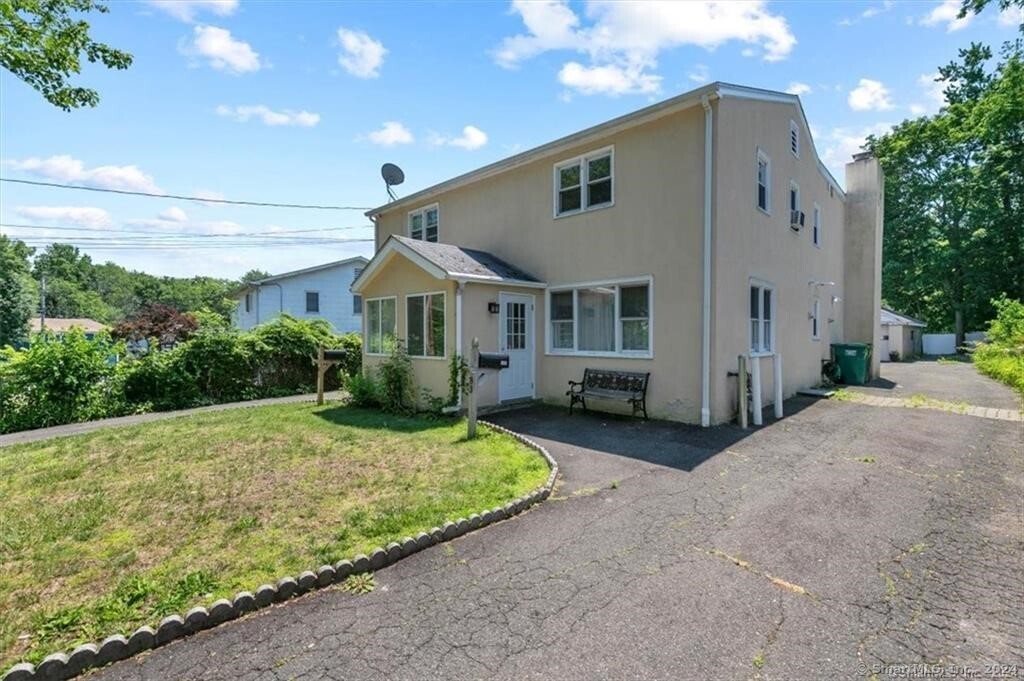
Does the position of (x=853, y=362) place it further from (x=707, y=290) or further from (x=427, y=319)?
(x=427, y=319)

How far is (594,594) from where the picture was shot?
3.46m

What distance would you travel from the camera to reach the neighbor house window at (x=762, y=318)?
10.4 metres

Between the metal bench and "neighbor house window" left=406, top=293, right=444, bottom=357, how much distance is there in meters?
3.19

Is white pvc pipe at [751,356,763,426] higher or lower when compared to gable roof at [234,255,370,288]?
lower

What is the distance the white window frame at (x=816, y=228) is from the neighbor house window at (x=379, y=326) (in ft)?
40.9

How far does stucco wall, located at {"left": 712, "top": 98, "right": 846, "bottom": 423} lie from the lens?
29.1ft

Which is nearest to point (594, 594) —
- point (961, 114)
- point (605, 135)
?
point (605, 135)

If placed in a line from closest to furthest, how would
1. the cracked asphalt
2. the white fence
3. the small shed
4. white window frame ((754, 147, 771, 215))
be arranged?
the cracked asphalt → white window frame ((754, 147, 771, 215)) → the small shed → the white fence

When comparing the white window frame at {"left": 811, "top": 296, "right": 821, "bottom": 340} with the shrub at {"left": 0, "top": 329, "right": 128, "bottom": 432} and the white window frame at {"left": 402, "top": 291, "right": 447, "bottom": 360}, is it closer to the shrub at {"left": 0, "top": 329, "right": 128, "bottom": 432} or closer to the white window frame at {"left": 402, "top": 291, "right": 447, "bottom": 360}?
the white window frame at {"left": 402, "top": 291, "right": 447, "bottom": 360}

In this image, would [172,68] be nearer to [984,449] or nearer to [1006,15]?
[984,449]

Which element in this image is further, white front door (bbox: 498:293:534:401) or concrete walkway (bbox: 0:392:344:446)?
white front door (bbox: 498:293:534:401)

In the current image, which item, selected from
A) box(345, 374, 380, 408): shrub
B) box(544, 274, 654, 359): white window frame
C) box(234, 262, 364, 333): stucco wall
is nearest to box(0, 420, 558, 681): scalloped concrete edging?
box(544, 274, 654, 359): white window frame

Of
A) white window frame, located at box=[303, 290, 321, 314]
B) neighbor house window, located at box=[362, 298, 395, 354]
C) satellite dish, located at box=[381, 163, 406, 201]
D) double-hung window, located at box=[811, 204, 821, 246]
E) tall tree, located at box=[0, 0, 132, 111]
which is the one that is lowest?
neighbor house window, located at box=[362, 298, 395, 354]

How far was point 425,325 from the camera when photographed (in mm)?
11109
